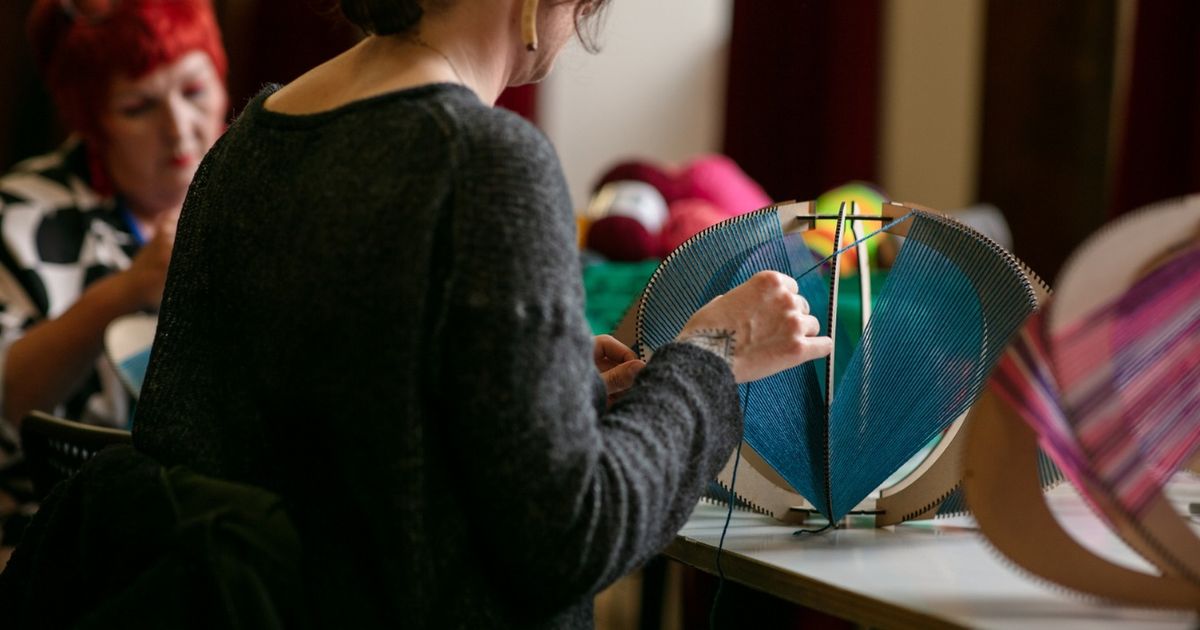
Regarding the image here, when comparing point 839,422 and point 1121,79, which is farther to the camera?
point 1121,79

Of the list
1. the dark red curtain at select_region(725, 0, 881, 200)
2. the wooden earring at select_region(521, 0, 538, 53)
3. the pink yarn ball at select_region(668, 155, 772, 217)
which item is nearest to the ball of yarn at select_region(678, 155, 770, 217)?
the pink yarn ball at select_region(668, 155, 772, 217)

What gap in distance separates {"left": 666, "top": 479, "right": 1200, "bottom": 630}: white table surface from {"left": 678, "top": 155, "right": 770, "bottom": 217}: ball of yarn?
4.87ft

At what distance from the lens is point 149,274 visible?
5.51ft

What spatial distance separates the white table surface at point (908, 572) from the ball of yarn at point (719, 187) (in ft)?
4.87

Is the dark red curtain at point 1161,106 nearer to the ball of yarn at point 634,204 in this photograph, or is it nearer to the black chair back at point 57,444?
the ball of yarn at point 634,204

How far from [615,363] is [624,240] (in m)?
1.24

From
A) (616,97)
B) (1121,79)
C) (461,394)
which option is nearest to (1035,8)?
(1121,79)

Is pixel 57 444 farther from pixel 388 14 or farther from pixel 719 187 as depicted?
pixel 719 187

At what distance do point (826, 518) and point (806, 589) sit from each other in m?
0.22

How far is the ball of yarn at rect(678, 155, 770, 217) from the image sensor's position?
102 inches

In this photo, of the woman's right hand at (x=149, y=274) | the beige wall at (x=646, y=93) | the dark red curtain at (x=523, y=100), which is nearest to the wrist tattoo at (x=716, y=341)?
the woman's right hand at (x=149, y=274)

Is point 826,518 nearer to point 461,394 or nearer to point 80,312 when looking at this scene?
point 461,394

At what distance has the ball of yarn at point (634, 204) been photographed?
2416 mm

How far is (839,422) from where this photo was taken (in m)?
1.03
